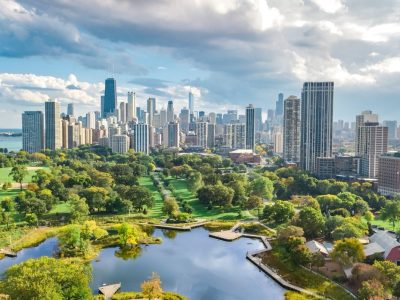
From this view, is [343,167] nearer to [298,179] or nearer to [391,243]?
[298,179]

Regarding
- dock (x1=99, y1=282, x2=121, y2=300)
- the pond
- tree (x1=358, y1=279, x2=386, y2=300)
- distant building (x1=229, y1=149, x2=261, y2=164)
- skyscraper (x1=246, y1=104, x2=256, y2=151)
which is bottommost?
the pond

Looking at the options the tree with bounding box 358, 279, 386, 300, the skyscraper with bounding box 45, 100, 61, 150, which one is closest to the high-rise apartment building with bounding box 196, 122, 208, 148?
the skyscraper with bounding box 45, 100, 61, 150

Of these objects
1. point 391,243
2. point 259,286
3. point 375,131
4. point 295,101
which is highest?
point 295,101

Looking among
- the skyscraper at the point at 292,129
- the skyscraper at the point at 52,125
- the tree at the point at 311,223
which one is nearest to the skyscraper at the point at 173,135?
the skyscraper at the point at 52,125

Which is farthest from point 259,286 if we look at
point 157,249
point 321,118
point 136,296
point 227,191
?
point 321,118

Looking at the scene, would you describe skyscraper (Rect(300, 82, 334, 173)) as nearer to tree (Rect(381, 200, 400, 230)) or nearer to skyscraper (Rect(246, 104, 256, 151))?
tree (Rect(381, 200, 400, 230))

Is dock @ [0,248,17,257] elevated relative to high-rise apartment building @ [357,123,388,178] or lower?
lower

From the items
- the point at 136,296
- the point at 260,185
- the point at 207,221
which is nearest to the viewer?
the point at 136,296

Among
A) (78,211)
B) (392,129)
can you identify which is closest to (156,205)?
(78,211)

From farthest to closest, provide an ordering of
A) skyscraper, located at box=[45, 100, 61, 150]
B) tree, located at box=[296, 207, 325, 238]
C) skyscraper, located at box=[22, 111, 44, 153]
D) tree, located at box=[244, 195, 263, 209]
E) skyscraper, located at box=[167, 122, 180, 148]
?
skyscraper, located at box=[167, 122, 180, 148] < skyscraper, located at box=[22, 111, 44, 153] < skyscraper, located at box=[45, 100, 61, 150] < tree, located at box=[244, 195, 263, 209] < tree, located at box=[296, 207, 325, 238]
